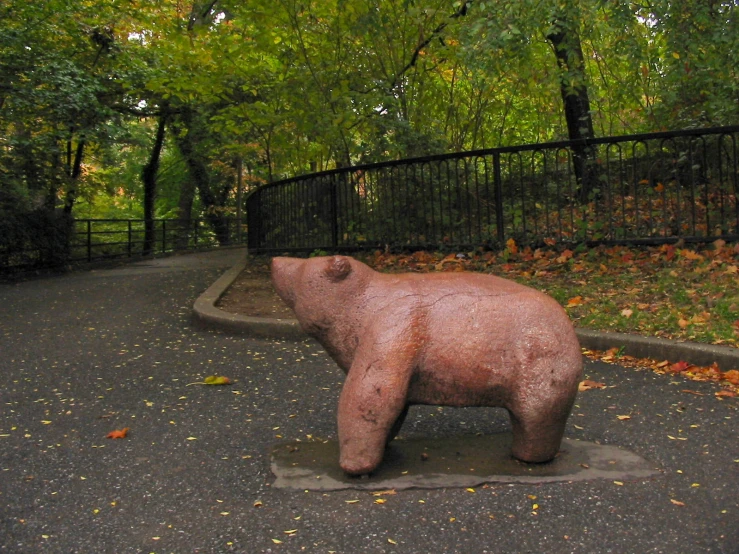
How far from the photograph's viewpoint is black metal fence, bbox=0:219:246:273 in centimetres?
1553

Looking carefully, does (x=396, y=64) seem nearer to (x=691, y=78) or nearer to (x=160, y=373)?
(x=691, y=78)

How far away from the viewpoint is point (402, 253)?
10.8 meters

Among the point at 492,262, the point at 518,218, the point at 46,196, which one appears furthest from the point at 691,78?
the point at 46,196

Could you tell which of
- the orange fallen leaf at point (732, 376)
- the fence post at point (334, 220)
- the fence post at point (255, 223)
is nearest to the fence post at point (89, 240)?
the fence post at point (255, 223)

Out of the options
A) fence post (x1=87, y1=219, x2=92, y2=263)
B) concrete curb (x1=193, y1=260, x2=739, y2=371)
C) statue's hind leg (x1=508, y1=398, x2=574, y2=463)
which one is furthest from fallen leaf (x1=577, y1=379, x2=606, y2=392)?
fence post (x1=87, y1=219, x2=92, y2=263)

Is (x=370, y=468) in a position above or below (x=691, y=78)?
below

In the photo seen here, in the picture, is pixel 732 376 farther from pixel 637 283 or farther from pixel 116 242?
pixel 116 242

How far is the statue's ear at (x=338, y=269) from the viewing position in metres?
3.77

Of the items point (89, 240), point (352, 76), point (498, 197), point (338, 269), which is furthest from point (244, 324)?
point (89, 240)

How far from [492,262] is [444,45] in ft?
15.5

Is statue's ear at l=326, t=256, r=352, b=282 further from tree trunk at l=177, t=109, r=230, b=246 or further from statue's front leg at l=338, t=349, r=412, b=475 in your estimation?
tree trunk at l=177, t=109, r=230, b=246

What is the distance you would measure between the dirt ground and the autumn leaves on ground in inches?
67.5

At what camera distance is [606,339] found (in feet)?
20.9

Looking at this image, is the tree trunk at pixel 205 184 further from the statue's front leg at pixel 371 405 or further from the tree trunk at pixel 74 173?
the statue's front leg at pixel 371 405
